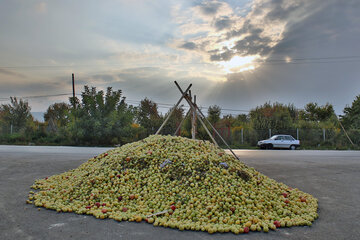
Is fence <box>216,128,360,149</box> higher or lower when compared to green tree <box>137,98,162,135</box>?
lower

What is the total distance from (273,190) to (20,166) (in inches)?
300

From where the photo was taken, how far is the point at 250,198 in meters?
4.11

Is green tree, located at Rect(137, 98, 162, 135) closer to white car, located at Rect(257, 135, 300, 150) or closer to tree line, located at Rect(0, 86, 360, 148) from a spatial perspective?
tree line, located at Rect(0, 86, 360, 148)

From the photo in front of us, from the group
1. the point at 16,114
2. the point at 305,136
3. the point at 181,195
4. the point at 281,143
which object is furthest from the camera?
the point at 16,114

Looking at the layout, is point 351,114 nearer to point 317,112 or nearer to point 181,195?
point 317,112

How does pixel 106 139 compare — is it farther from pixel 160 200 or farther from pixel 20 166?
pixel 160 200

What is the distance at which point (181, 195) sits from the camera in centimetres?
406

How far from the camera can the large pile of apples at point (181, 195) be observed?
3604mm

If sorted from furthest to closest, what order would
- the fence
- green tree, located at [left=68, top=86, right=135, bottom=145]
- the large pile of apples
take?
the fence, green tree, located at [left=68, top=86, right=135, bottom=145], the large pile of apples

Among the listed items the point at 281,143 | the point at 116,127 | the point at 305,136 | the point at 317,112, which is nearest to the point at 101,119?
the point at 116,127

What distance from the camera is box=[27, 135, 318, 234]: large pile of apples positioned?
3604 mm

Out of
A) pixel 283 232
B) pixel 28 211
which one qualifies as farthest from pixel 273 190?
pixel 28 211

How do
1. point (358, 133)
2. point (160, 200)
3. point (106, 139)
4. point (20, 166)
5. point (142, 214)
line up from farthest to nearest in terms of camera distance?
point (358, 133) → point (106, 139) → point (20, 166) → point (160, 200) → point (142, 214)

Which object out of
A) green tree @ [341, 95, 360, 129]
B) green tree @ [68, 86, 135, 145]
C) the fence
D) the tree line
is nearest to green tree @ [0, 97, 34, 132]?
the tree line
